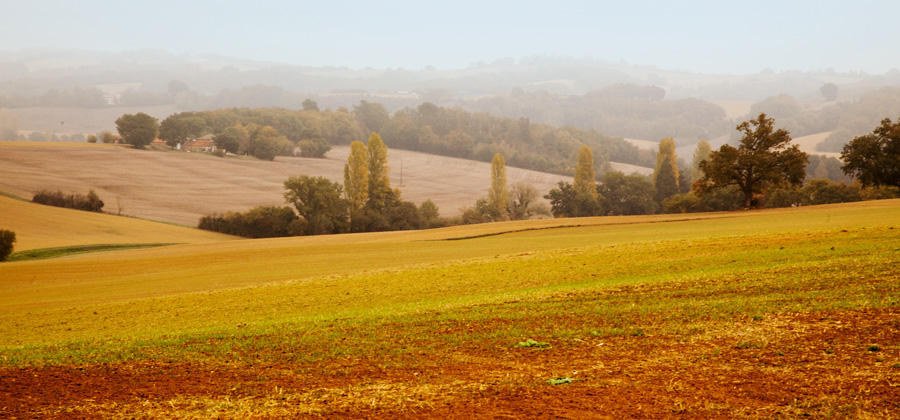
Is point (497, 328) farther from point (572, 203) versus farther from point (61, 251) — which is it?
point (572, 203)

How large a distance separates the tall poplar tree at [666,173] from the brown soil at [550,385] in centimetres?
9959

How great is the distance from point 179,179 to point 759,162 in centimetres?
9294

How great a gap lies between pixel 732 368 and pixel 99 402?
34.9ft

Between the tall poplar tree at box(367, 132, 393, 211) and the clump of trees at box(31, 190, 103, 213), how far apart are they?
3825cm

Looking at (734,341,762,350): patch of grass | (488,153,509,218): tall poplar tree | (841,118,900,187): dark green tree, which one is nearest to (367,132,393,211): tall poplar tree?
(488,153,509,218): tall poplar tree

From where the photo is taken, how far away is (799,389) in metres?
9.18

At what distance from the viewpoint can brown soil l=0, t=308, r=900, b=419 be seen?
29.4 ft

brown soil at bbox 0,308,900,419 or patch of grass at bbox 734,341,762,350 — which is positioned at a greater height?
patch of grass at bbox 734,341,762,350

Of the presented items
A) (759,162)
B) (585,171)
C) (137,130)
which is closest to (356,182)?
(585,171)

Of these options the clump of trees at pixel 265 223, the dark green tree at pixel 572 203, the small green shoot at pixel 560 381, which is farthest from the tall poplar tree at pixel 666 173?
the small green shoot at pixel 560 381

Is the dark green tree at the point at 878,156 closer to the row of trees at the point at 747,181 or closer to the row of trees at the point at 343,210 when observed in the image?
the row of trees at the point at 747,181

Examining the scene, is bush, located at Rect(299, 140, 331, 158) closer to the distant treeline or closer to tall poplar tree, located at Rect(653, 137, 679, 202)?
the distant treeline

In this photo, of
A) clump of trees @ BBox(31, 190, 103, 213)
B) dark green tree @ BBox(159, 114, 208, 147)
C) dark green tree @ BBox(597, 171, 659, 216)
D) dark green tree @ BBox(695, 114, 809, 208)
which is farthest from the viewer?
dark green tree @ BBox(159, 114, 208, 147)

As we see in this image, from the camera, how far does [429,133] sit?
6649 inches
